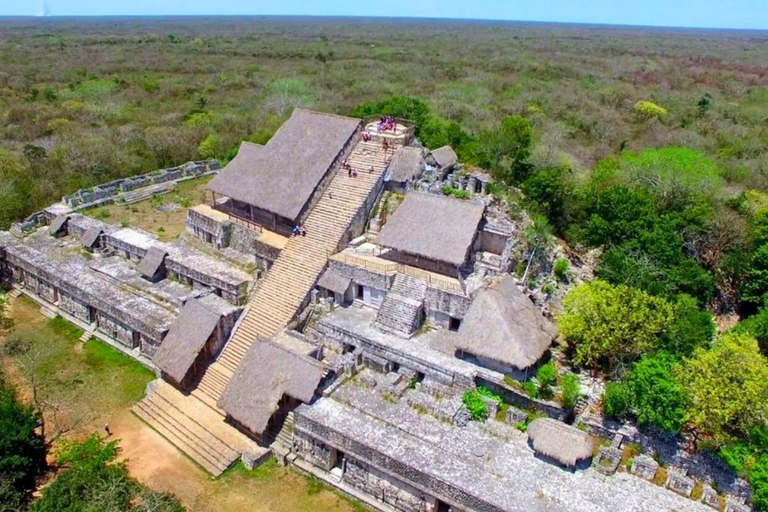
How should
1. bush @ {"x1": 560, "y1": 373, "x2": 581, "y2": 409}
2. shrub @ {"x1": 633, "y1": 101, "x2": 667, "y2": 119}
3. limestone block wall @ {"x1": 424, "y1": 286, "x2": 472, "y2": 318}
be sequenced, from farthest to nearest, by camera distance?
shrub @ {"x1": 633, "y1": 101, "x2": 667, "y2": 119}
limestone block wall @ {"x1": 424, "y1": 286, "x2": 472, "y2": 318}
bush @ {"x1": 560, "y1": 373, "x2": 581, "y2": 409}

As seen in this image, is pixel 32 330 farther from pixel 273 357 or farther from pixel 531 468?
pixel 531 468

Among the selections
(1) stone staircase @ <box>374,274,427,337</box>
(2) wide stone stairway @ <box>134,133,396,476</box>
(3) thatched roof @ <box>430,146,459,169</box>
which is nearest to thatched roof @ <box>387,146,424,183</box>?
(2) wide stone stairway @ <box>134,133,396,476</box>

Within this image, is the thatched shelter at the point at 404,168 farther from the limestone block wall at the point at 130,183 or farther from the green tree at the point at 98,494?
the limestone block wall at the point at 130,183

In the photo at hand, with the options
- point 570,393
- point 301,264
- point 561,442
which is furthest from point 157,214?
point 561,442

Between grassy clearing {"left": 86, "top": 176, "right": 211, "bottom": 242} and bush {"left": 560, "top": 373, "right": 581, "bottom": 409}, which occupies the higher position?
bush {"left": 560, "top": 373, "right": 581, "bottom": 409}

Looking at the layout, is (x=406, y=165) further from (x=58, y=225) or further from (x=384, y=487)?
(x=58, y=225)

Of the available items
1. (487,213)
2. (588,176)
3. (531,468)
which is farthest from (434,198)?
(588,176)

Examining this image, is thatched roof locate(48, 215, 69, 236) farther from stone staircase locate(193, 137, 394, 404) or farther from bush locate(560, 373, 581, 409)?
bush locate(560, 373, 581, 409)
